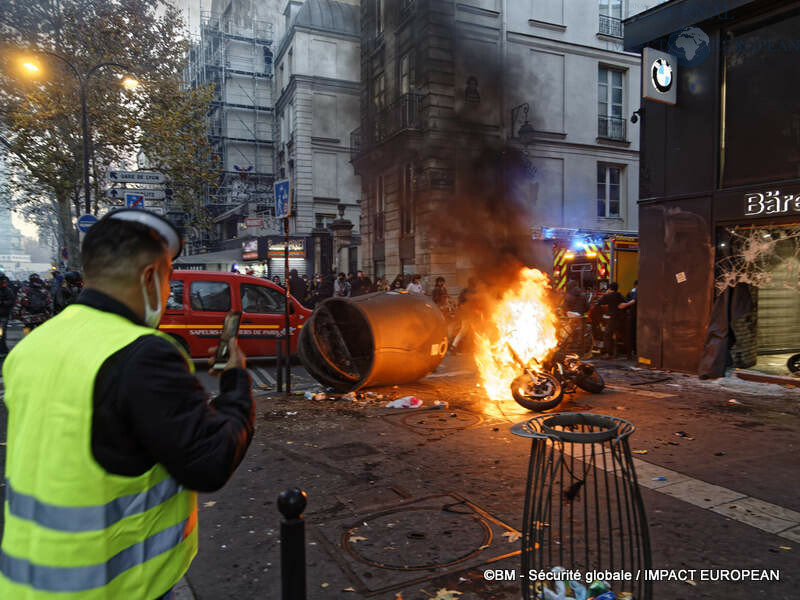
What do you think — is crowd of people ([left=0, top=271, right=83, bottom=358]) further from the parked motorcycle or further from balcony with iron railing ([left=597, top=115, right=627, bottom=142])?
balcony with iron railing ([left=597, top=115, right=627, bottom=142])

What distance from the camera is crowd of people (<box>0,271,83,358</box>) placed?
12938 millimetres

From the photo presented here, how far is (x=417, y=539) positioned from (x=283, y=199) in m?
6.72

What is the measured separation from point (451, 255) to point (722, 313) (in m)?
12.2

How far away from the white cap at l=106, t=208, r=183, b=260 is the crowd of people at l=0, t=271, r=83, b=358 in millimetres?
12514

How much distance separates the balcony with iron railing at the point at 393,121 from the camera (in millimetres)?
21531

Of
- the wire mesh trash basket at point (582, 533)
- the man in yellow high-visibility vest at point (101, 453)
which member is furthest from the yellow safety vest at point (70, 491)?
the wire mesh trash basket at point (582, 533)

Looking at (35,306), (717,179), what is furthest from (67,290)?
(717,179)

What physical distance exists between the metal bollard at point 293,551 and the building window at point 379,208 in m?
23.9

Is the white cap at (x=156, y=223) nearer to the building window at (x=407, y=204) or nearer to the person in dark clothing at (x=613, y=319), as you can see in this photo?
the person in dark clothing at (x=613, y=319)

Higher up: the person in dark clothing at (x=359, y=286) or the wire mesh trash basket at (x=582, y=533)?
the person in dark clothing at (x=359, y=286)

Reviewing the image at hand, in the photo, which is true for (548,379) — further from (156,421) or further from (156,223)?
(156,421)

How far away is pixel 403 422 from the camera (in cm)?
728

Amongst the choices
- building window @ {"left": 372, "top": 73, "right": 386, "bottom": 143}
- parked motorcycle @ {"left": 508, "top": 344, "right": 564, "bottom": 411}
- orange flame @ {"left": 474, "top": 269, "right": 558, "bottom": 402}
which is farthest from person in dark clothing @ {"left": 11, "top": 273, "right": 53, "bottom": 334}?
building window @ {"left": 372, "top": 73, "right": 386, "bottom": 143}

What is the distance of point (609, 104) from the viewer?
2438 cm
